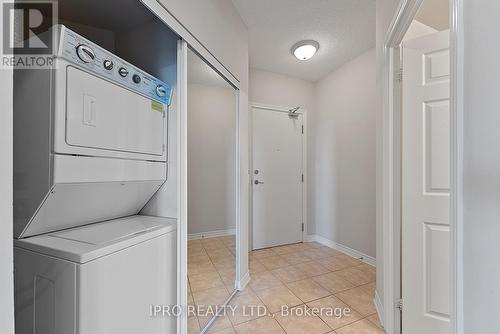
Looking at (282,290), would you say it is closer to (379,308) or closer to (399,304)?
(379,308)

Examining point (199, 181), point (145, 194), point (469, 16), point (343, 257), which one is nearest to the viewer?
point (469, 16)

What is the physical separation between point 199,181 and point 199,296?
803mm

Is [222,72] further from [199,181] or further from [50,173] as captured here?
[50,173]

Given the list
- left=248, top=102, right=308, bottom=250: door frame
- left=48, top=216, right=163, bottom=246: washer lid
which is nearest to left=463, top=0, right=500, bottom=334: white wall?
left=48, top=216, right=163, bottom=246: washer lid

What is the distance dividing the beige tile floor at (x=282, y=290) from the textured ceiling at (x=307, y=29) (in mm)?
2148

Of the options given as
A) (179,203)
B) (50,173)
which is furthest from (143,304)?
(50,173)

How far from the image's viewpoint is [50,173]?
81cm

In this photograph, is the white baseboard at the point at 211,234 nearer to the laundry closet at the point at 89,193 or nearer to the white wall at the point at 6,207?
the laundry closet at the point at 89,193

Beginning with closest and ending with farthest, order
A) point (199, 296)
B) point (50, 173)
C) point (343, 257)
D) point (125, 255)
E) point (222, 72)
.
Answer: point (50, 173) < point (125, 255) < point (199, 296) < point (222, 72) < point (343, 257)

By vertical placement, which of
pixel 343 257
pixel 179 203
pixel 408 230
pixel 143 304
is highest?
pixel 179 203

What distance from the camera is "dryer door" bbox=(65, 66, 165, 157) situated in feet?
2.82

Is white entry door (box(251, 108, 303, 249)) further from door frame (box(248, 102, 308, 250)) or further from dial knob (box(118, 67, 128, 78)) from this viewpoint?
dial knob (box(118, 67, 128, 78))

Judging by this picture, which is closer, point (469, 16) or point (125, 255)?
point (469, 16)

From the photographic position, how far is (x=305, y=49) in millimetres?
2631
